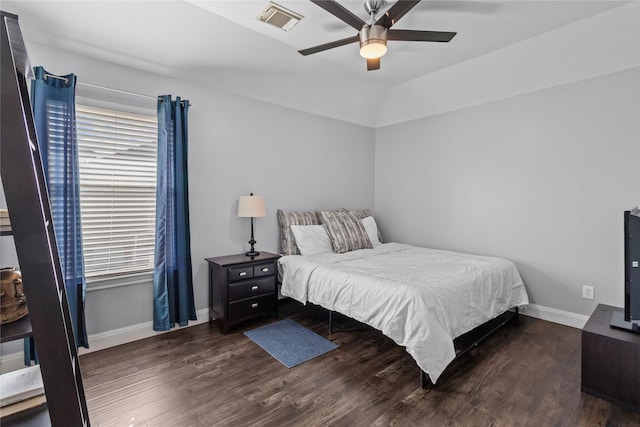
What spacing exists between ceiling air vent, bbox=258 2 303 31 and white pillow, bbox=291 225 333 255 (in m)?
2.03

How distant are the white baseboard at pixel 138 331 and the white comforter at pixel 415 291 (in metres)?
0.40

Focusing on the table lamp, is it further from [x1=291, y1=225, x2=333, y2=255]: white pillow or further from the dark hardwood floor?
the dark hardwood floor

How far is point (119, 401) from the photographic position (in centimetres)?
197

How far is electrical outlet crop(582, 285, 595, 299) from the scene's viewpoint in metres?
3.00

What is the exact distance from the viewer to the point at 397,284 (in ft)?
7.67

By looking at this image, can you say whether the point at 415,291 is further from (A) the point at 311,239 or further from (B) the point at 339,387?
(A) the point at 311,239

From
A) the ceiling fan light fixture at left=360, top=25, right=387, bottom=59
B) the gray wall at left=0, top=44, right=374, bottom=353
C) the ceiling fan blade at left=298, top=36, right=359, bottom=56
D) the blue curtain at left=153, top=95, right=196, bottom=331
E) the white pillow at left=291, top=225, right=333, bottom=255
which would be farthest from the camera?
the white pillow at left=291, top=225, right=333, bottom=255

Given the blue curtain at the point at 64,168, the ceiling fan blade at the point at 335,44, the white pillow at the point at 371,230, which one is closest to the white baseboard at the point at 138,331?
the blue curtain at the point at 64,168

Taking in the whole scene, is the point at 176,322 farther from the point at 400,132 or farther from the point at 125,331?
the point at 400,132

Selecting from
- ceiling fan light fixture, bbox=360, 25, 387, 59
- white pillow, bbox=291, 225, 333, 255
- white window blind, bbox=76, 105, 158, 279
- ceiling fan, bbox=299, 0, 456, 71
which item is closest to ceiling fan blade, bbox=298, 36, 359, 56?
ceiling fan, bbox=299, 0, 456, 71

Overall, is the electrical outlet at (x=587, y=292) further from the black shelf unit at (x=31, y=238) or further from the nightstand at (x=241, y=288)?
the black shelf unit at (x=31, y=238)

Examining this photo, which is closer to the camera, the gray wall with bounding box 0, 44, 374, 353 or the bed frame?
the bed frame

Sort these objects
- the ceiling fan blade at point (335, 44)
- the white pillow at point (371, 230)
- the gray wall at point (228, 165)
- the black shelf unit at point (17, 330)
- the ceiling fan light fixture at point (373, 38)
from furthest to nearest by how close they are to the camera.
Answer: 1. the white pillow at point (371, 230)
2. the gray wall at point (228, 165)
3. the ceiling fan blade at point (335, 44)
4. the ceiling fan light fixture at point (373, 38)
5. the black shelf unit at point (17, 330)

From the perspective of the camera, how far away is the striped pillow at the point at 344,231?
3.68 metres
